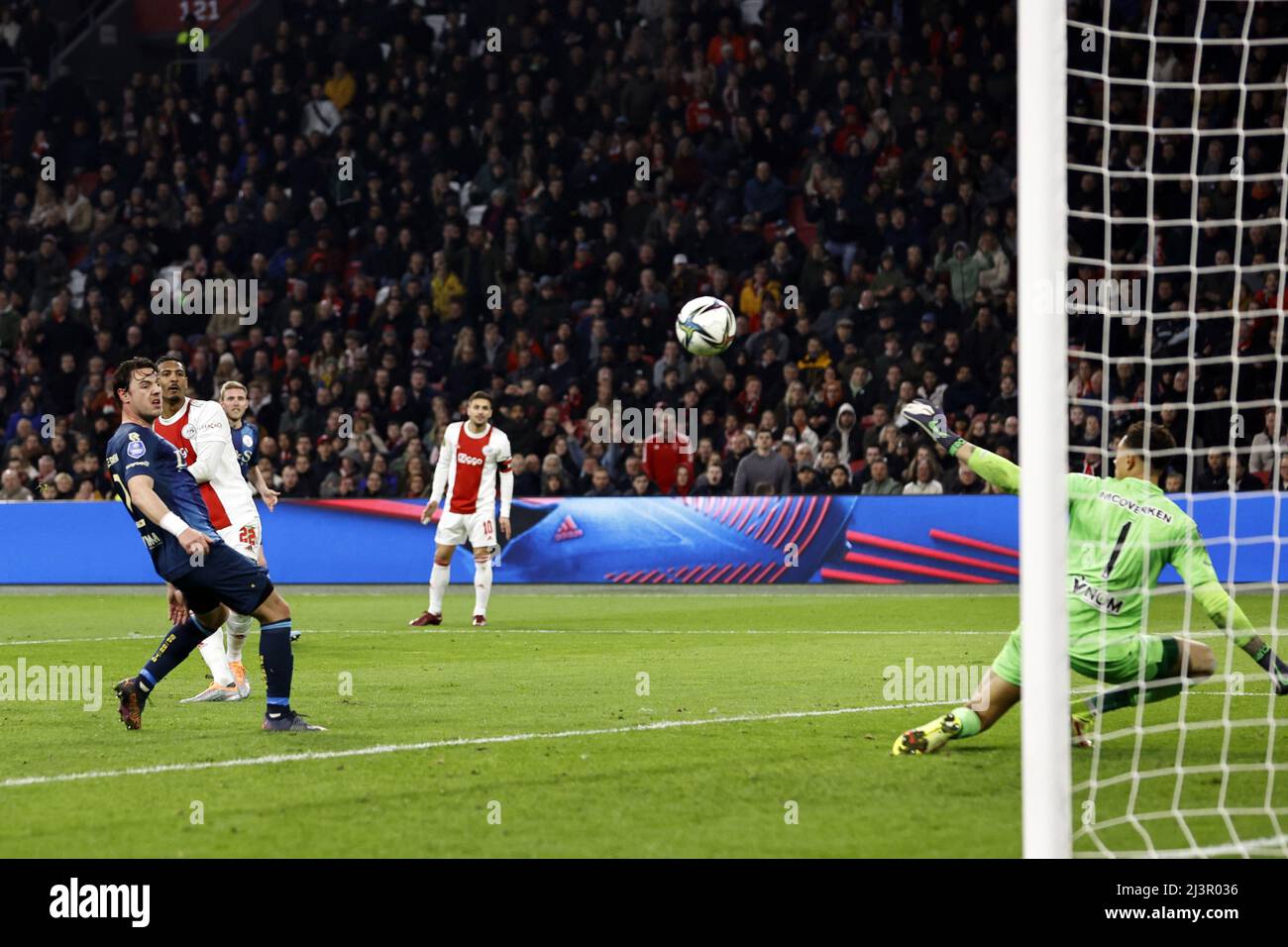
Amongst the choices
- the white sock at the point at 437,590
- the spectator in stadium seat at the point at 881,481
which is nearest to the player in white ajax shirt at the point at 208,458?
the white sock at the point at 437,590

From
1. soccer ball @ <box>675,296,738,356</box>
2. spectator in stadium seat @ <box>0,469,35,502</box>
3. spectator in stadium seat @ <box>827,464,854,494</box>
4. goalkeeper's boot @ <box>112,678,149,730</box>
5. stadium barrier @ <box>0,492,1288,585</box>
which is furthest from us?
spectator in stadium seat @ <box>0,469,35,502</box>

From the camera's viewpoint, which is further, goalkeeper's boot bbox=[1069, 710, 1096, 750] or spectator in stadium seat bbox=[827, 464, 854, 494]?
spectator in stadium seat bbox=[827, 464, 854, 494]

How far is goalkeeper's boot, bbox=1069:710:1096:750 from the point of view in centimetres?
780

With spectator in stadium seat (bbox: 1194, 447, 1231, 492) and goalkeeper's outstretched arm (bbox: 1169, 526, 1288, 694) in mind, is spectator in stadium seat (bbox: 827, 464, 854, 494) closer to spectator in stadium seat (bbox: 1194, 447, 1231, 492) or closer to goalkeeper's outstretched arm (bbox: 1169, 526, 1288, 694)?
spectator in stadium seat (bbox: 1194, 447, 1231, 492)

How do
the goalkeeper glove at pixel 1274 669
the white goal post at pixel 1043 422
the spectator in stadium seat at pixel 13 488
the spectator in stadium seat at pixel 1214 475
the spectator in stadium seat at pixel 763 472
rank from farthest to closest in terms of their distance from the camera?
the spectator in stadium seat at pixel 13 488, the spectator in stadium seat at pixel 763 472, the spectator in stadium seat at pixel 1214 475, the goalkeeper glove at pixel 1274 669, the white goal post at pixel 1043 422

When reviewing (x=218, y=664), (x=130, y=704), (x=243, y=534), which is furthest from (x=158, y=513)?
(x=243, y=534)

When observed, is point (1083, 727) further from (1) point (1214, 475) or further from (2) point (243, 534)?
(1) point (1214, 475)

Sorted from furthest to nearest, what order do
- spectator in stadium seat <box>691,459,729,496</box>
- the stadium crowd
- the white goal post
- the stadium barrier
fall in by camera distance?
the stadium crowd
spectator in stadium seat <box>691,459,729,496</box>
the stadium barrier
the white goal post

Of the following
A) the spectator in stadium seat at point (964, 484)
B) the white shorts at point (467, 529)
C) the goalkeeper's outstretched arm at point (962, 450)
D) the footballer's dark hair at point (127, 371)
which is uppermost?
the footballer's dark hair at point (127, 371)

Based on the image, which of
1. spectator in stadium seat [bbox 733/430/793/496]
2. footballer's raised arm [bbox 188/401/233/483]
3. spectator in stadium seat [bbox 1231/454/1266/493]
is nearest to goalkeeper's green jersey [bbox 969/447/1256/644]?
footballer's raised arm [bbox 188/401/233/483]

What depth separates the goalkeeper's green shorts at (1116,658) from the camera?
7480 millimetres

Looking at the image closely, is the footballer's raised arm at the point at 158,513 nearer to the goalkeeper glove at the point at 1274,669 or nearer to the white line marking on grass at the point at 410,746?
the white line marking on grass at the point at 410,746

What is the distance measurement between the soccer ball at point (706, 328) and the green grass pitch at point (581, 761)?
241cm

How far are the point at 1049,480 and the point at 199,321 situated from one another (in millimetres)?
19895
